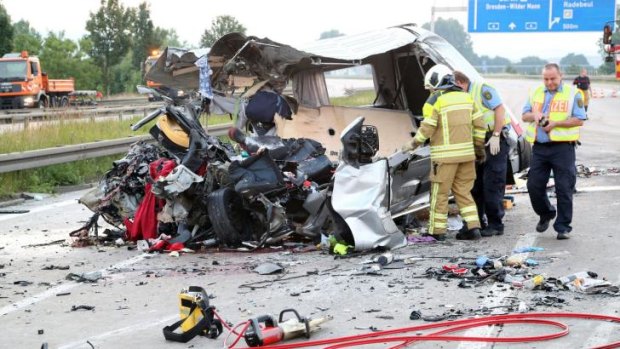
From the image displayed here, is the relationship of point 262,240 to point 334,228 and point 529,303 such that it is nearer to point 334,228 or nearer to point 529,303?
point 334,228

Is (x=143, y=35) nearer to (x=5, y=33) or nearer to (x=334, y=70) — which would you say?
(x=5, y=33)

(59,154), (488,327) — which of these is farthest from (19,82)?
(488,327)

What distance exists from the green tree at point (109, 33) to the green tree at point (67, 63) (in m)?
3.02

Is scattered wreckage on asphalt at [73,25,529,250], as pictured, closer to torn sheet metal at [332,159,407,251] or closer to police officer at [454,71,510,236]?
torn sheet metal at [332,159,407,251]

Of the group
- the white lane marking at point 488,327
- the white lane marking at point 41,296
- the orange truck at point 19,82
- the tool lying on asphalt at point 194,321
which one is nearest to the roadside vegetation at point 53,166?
the white lane marking at point 41,296

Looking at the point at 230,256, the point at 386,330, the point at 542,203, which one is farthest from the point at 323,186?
the point at 386,330

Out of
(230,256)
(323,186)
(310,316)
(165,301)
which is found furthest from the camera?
(323,186)

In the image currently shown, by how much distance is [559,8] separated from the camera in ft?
120

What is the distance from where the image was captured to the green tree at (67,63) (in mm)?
56438

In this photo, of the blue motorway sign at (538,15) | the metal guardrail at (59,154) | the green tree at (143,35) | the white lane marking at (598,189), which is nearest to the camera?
the white lane marking at (598,189)

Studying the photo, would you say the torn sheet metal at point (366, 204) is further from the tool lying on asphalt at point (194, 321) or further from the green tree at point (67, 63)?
the green tree at point (67, 63)

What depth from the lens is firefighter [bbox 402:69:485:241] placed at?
28.1 ft

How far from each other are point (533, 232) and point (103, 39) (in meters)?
45.9

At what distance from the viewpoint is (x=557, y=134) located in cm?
838
